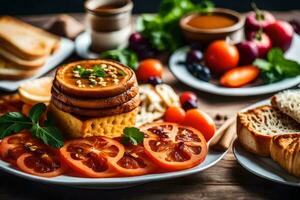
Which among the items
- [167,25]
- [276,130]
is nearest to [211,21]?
[167,25]

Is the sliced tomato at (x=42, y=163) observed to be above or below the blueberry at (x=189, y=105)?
above

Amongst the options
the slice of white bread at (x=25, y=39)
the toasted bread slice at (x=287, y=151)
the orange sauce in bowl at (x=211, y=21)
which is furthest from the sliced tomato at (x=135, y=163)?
the orange sauce in bowl at (x=211, y=21)

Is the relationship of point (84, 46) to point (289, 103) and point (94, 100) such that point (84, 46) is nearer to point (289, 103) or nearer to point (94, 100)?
point (94, 100)

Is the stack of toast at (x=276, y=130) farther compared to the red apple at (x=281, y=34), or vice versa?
the red apple at (x=281, y=34)

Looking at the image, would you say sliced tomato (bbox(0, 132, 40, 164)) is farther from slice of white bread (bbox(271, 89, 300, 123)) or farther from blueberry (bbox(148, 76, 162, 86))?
slice of white bread (bbox(271, 89, 300, 123))

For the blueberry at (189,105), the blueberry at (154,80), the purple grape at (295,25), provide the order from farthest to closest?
the purple grape at (295,25) < the blueberry at (154,80) < the blueberry at (189,105)

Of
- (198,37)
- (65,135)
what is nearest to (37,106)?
(65,135)

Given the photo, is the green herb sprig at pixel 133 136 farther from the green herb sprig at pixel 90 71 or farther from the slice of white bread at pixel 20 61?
the slice of white bread at pixel 20 61
